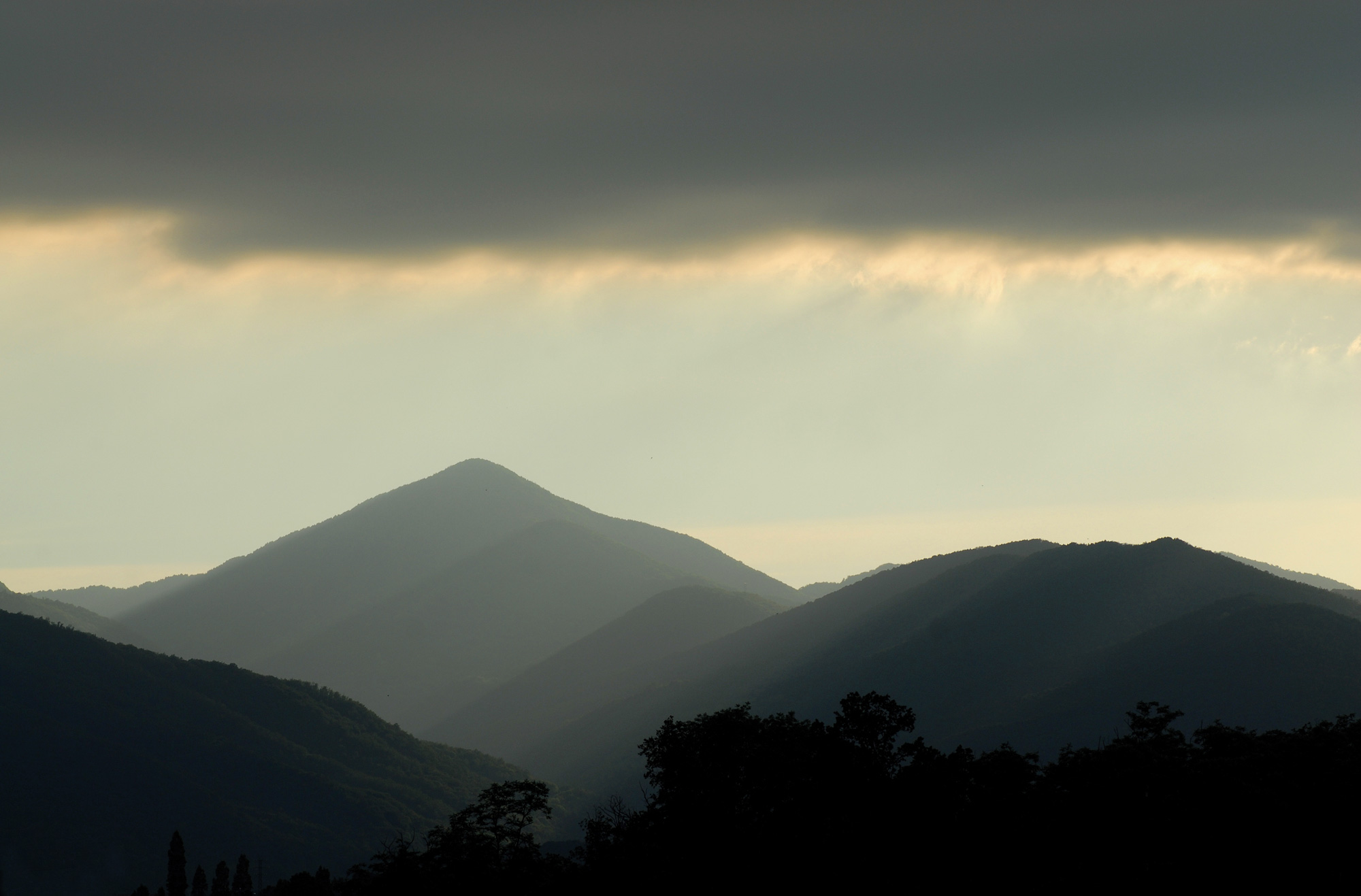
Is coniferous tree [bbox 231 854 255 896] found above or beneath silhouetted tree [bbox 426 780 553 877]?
beneath

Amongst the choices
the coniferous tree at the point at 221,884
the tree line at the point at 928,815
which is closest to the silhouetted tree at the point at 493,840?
the tree line at the point at 928,815

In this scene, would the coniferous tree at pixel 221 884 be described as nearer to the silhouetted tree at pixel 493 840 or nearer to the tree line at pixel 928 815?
the tree line at pixel 928 815

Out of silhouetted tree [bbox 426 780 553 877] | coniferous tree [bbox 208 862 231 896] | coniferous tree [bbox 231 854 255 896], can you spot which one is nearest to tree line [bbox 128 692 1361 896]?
silhouetted tree [bbox 426 780 553 877]

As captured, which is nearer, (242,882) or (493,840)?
(493,840)

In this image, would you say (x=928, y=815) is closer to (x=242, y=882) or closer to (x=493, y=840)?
(x=493, y=840)

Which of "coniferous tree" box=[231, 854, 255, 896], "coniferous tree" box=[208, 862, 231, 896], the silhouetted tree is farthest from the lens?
"coniferous tree" box=[231, 854, 255, 896]

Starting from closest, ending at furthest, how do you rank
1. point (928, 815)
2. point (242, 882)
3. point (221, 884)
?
point (928, 815) < point (221, 884) < point (242, 882)

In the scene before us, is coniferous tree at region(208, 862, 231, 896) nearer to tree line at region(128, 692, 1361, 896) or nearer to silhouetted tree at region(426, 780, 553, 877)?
tree line at region(128, 692, 1361, 896)

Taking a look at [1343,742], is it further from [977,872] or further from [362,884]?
[362,884]

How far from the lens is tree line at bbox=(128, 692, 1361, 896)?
280 feet

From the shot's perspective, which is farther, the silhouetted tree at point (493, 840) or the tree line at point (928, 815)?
the silhouetted tree at point (493, 840)

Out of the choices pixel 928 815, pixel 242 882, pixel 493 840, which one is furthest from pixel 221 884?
pixel 928 815

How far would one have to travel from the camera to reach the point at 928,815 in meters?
93.8

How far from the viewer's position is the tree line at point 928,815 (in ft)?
280
